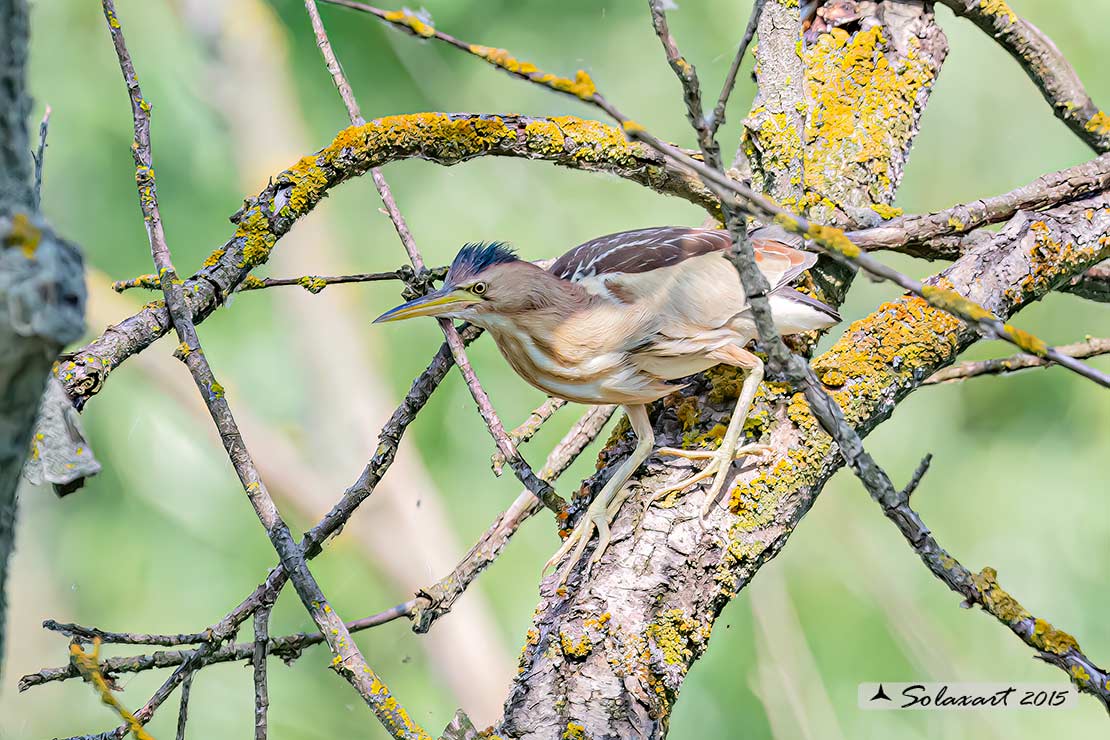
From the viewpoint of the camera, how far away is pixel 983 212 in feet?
3.45

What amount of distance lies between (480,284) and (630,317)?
0.17m

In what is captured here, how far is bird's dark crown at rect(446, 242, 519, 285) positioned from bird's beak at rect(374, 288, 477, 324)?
2 cm

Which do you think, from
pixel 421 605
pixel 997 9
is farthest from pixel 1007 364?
pixel 421 605

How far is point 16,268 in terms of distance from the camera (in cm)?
32

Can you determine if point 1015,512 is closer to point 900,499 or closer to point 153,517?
point 900,499

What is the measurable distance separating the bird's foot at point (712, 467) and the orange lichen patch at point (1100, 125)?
69 cm

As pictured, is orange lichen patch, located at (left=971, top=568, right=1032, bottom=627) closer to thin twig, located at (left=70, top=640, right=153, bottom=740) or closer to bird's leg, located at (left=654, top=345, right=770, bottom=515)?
bird's leg, located at (left=654, top=345, right=770, bottom=515)

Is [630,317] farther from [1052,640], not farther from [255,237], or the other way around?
[1052,640]

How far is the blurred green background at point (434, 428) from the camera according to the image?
2641 millimetres

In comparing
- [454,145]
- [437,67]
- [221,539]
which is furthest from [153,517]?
[454,145]

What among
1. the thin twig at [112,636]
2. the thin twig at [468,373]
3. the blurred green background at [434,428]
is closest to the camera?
the thin twig at [112,636]

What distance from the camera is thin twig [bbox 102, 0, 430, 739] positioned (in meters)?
0.65

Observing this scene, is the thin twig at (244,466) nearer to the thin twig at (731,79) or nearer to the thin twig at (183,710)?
the thin twig at (183,710)

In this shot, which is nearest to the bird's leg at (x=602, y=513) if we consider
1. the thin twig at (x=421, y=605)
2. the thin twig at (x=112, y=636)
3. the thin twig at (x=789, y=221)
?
the thin twig at (x=421, y=605)
